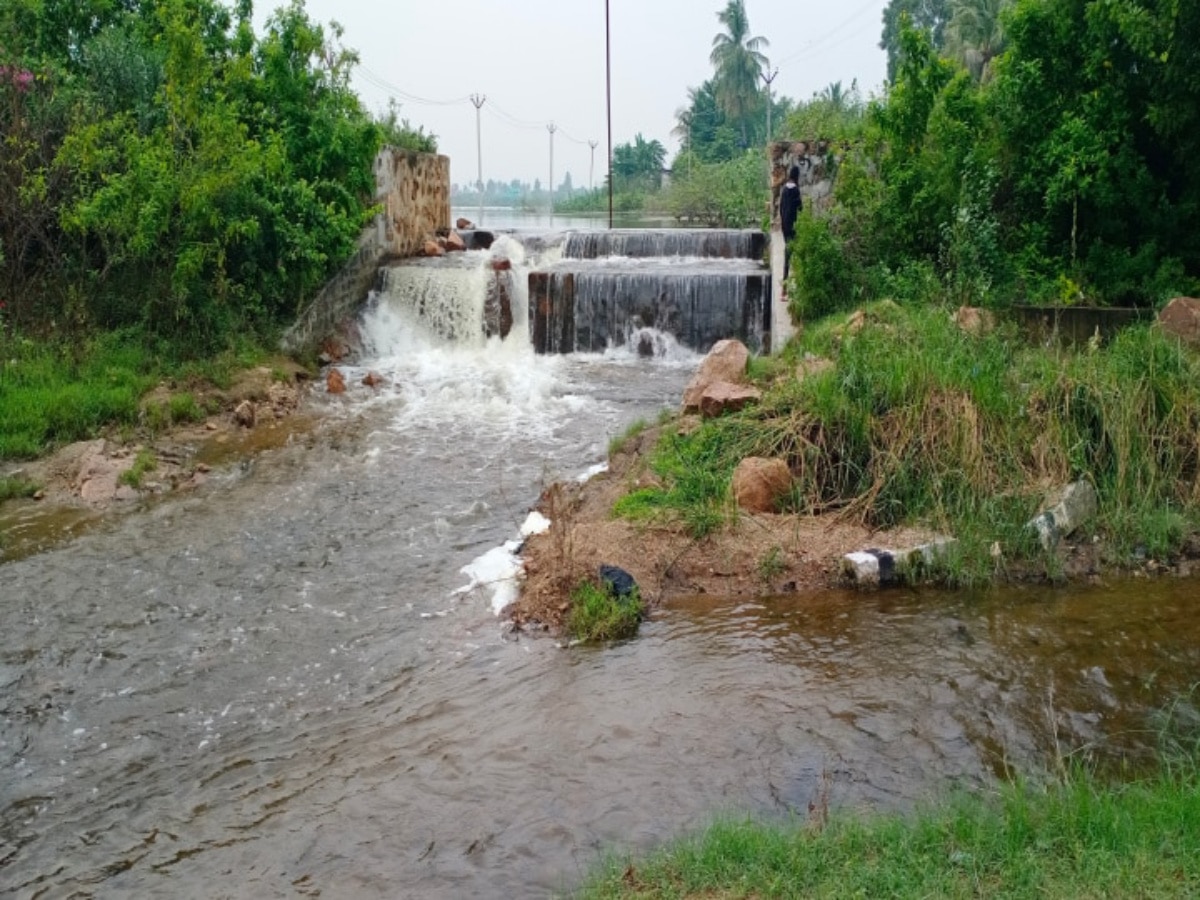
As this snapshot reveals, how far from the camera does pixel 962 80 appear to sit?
1162 centimetres

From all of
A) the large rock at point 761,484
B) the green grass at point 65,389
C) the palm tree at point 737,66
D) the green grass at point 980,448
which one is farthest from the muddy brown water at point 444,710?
the palm tree at point 737,66

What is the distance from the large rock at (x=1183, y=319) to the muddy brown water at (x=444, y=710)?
277cm

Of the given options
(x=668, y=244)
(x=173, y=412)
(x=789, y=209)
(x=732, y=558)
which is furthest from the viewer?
(x=668, y=244)

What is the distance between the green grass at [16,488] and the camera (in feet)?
28.9

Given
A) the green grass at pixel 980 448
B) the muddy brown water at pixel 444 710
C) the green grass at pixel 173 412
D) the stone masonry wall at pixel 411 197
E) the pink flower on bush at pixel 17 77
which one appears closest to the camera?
the muddy brown water at pixel 444 710

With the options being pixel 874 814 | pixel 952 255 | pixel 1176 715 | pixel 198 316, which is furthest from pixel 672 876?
pixel 198 316

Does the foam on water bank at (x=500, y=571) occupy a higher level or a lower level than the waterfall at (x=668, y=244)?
lower

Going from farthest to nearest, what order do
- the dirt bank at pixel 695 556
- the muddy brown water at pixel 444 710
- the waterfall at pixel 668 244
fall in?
the waterfall at pixel 668 244 < the dirt bank at pixel 695 556 < the muddy brown water at pixel 444 710

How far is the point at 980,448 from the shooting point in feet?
23.1

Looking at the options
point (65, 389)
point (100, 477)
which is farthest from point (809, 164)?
point (100, 477)

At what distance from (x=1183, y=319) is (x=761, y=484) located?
401 cm

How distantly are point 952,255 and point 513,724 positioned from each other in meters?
7.83

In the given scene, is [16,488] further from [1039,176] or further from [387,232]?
[1039,176]

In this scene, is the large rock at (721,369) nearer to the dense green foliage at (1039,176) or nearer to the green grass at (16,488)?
the dense green foliage at (1039,176)
